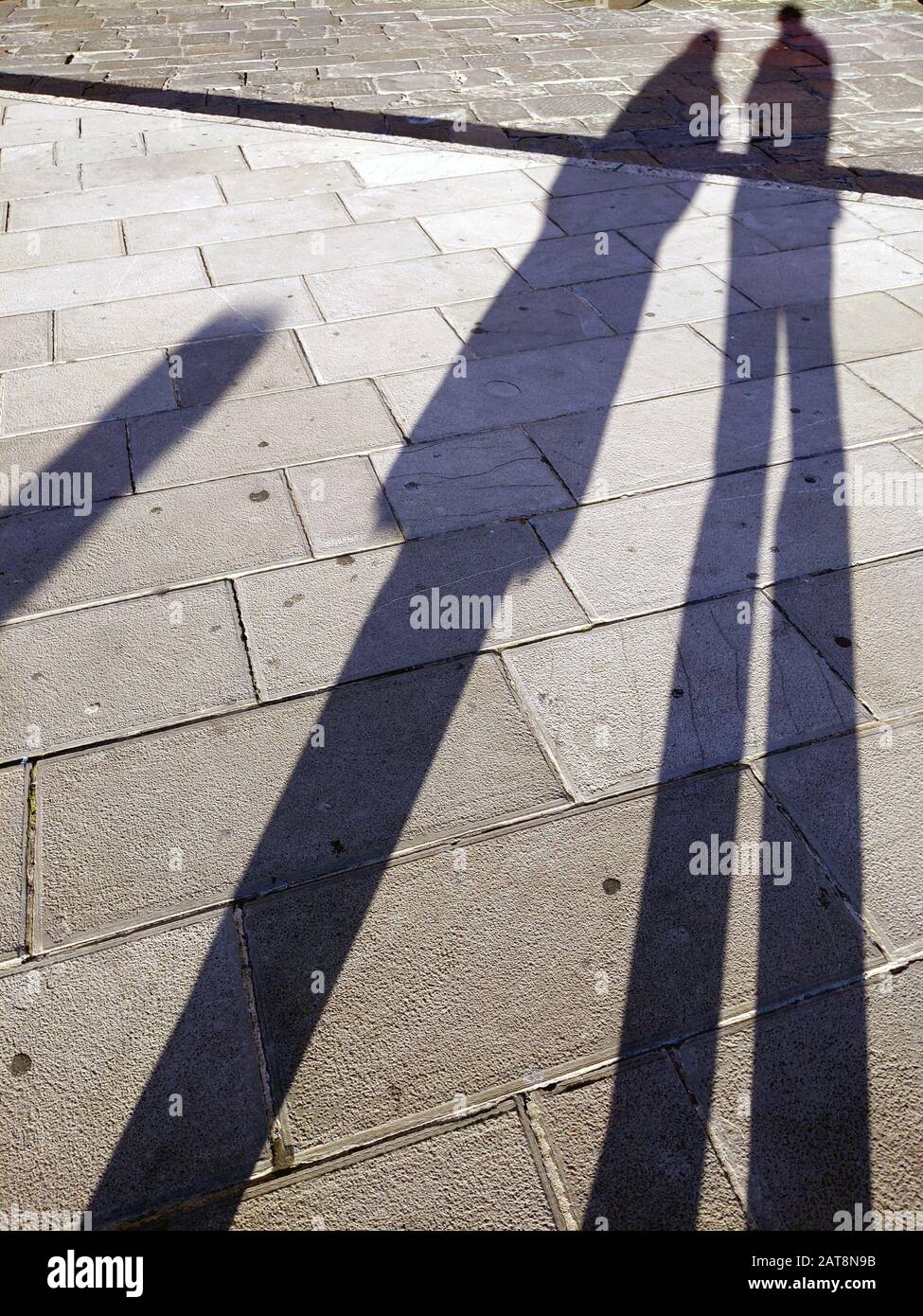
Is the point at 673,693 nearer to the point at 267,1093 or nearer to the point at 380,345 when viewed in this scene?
the point at 267,1093

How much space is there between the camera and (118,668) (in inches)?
142

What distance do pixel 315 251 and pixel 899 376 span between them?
12.7 feet

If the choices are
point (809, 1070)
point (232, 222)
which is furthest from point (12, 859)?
point (232, 222)

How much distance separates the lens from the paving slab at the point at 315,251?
6.41m

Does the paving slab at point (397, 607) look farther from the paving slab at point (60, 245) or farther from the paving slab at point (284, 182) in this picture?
the paving slab at point (284, 182)

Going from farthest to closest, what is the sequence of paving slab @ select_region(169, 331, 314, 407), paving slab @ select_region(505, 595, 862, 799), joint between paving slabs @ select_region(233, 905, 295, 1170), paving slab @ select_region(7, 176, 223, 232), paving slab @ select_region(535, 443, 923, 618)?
paving slab @ select_region(7, 176, 223, 232) < paving slab @ select_region(169, 331, 314, 407) < paving slab @ select_region(535, 443, 923, 618) < paving slab @ select_region(505, 595, 862, 799) < joint between paving slabs @ select_region(233, 905, 295, 1170)

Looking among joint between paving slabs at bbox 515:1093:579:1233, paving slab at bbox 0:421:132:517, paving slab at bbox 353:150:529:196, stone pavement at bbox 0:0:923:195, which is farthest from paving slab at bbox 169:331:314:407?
stone pavement at bbox 0:0:923:195

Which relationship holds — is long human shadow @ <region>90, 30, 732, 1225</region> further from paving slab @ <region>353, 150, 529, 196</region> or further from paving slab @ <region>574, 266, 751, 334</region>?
paving slab @ <region>353, 150, 529, 196</region>

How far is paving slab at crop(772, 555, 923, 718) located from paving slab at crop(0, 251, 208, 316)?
14.7ft

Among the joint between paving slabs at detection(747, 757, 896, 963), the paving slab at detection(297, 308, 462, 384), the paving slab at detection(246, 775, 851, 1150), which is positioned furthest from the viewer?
the paving slab at detection(297, 308, 462, 384)

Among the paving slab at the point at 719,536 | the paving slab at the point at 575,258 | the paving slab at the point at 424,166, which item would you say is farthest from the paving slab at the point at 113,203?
the paving slab at the point at 719,536

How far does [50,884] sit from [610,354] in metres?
4.11

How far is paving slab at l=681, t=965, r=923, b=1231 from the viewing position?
7.45 ft

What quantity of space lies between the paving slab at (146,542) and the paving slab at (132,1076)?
1708 millimetres
